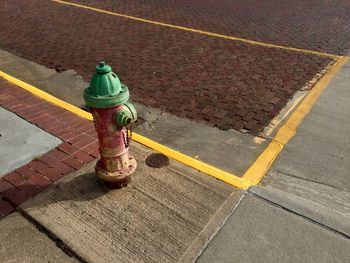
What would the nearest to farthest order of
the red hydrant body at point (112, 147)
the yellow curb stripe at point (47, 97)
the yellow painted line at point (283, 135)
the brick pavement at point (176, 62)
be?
the red hydrant body at point (112, 147) < the yellow painted line at point (283, 135) < the yellow curb stripe at point (47, 97) < the brick pavement at point (176, 62)

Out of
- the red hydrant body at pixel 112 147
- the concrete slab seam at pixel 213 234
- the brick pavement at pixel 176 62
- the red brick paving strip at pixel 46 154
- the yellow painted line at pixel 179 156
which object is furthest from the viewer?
the brick pavement at pixel 176 62

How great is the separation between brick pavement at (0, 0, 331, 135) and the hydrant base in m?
1.79

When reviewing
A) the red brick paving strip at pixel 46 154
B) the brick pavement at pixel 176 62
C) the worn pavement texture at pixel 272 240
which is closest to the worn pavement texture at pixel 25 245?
the red brick paving strip at pixel 46 154

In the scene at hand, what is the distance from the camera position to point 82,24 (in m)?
9.69

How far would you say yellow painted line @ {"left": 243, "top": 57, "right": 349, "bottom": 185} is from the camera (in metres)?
4.01

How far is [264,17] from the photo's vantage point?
1038 centimetres

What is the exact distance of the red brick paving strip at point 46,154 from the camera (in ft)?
11.9

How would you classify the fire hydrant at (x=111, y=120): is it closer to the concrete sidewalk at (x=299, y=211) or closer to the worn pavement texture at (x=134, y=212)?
the worn pavement texture at (x=134, y=212)

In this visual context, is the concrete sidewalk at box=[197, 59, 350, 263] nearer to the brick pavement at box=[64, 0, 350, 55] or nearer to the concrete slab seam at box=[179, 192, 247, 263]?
the concrete slab seam at box=[179, 192, 247, 263]

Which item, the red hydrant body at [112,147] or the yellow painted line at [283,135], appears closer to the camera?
the red hydrant body at [112,147]

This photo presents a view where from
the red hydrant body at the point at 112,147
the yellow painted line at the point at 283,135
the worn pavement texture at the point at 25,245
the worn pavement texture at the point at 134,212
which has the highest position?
the red hydrant body at the point at 112,147

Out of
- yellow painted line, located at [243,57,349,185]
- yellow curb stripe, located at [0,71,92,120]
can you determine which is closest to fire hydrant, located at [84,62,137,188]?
yellow painted line, located at [243,57,349,185]

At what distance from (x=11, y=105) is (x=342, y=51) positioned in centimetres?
657

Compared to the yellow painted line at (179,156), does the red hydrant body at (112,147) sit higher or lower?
higher
